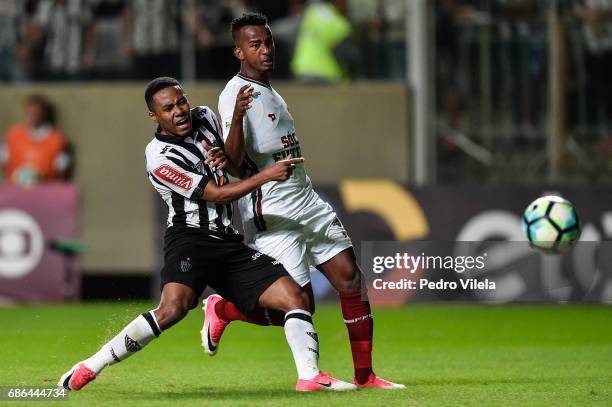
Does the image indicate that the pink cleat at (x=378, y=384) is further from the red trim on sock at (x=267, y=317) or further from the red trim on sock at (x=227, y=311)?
the red trim on sock at (x=227, y=311)

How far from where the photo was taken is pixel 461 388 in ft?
26.4

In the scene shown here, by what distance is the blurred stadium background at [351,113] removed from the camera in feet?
48.4

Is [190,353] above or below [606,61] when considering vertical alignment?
below

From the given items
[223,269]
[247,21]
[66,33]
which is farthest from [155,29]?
[223,269]

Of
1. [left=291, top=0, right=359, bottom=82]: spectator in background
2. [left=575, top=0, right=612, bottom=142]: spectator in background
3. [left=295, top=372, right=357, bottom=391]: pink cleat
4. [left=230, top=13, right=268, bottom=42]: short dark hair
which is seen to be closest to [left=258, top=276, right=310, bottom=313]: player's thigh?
[left=295, top=372, right=357, bottom=391]: pink cleat

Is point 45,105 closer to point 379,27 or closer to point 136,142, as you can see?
point 136,142

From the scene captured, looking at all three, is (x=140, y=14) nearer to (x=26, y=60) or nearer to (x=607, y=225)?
(x=26, y=60)

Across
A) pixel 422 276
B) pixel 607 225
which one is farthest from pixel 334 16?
pixel 422 276

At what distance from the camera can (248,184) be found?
24.8 feet

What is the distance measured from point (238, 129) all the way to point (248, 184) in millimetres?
349

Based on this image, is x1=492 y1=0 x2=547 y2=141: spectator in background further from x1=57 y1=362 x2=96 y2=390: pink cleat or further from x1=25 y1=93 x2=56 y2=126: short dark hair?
x1=57 y1=362 x2=96 y2=390: pink cleat

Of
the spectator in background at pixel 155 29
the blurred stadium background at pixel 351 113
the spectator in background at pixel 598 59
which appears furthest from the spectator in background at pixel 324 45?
the spectator in background at pixel 598 59

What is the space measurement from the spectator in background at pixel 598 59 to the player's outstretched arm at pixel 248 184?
8.50 meters

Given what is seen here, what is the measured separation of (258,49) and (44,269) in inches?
308
